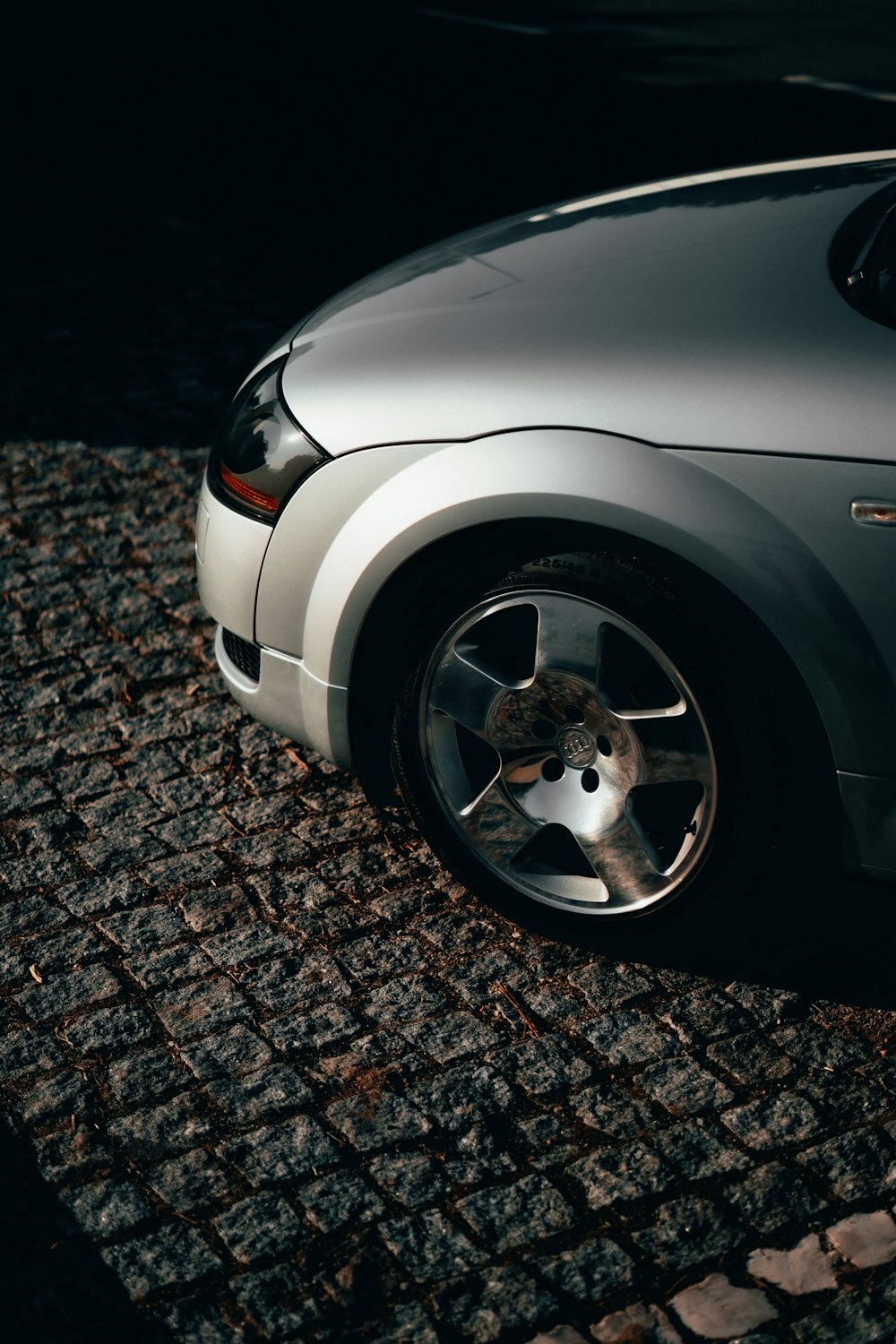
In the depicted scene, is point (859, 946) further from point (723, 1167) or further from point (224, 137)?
point (224, 137)

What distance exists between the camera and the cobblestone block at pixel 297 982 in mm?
3148

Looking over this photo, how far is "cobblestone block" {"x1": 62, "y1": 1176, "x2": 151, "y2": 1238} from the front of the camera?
102 inches

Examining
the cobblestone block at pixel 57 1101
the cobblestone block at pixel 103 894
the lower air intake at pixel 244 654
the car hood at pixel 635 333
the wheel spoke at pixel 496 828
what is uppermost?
the car hood at pixel 635 333

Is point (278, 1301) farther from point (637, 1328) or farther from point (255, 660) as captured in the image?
point (255, 660)

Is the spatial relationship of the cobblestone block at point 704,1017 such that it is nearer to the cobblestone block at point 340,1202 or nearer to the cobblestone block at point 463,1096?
the cobblestone block at point 463,1096

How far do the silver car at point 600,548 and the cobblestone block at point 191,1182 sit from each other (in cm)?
91

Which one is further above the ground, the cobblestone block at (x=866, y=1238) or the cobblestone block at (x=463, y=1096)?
the cobblestone block at (x=866, y=1238)

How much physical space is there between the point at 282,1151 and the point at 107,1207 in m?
0.34

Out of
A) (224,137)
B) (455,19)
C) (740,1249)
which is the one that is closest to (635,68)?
(455,19)

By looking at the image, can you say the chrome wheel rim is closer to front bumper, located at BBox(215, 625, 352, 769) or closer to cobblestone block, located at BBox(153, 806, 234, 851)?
front bumper, located at BBox(215, 625, 352, 769)

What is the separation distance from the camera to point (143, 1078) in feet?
9.64

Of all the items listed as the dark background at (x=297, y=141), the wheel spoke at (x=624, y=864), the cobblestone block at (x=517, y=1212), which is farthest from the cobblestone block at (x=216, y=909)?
the dark background at (x=297, y=141)

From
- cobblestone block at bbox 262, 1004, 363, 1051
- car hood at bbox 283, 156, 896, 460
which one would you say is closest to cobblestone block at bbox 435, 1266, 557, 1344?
cobblestone block at bbox 262, 1004, 363, 1051

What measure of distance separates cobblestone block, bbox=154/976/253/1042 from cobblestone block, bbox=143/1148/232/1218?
0.35m
